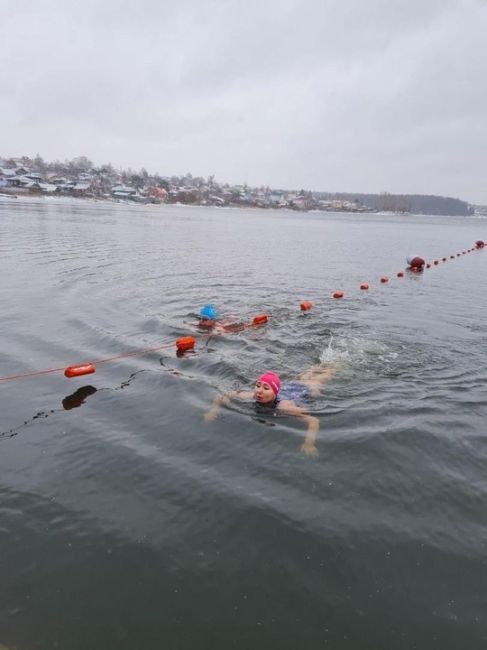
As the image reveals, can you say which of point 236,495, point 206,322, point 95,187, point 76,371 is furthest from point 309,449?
point 95,187

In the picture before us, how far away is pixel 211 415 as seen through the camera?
307 inches

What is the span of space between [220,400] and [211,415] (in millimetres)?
570

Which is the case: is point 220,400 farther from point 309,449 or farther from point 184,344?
point 184,344

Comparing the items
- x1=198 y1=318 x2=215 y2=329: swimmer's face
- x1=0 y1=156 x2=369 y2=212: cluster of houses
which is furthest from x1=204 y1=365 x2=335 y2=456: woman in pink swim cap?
x1=0 y1=156 x2=369 y2=212: cluster of houses

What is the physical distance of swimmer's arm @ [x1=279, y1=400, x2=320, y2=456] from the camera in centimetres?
688

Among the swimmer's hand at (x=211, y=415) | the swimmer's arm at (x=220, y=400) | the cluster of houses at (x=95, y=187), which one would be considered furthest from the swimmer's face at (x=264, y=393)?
the cluster of houses at (x=95, y=187)

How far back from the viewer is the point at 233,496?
19.0ft

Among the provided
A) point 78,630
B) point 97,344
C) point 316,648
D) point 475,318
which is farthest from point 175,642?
point 475,318

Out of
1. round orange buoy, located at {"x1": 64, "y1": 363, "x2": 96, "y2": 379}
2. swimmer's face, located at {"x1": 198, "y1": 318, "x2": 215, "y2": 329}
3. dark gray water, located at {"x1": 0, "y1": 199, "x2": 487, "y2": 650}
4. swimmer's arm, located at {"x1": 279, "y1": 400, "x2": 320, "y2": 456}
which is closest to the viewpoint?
dark gray water, located at {"x1": 0, "y1": 199, "x2": 487, "y2": 650}

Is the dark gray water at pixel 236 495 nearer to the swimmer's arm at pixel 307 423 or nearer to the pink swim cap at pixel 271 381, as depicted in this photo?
the swimmer's arm at pixel 307 423

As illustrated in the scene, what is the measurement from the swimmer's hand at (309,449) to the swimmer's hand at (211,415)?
1596 mm

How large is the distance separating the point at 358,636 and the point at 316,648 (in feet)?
1.35

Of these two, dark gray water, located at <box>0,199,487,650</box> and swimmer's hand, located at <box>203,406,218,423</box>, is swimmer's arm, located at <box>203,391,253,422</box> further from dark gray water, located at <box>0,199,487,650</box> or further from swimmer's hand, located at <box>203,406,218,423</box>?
dark gray water, located at <box>0,199,487,650</box>

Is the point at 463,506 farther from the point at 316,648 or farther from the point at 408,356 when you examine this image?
the point at 408,356
